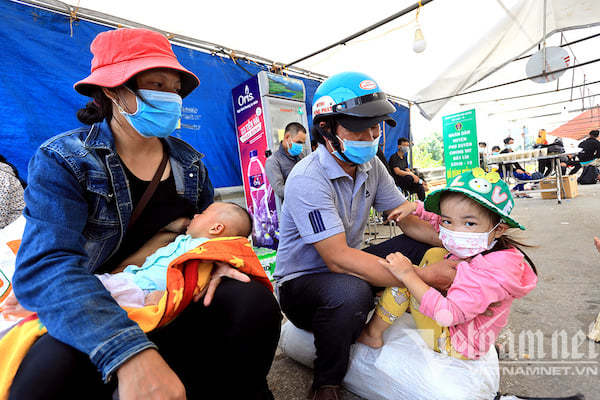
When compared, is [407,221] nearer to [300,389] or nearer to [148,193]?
[300,389]

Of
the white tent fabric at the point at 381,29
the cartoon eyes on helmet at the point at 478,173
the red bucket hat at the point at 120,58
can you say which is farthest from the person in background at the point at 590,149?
the red bucket hat at the point at 120,58

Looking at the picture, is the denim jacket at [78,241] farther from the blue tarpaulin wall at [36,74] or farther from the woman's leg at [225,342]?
the blue tarpaulin wall at [36,74]

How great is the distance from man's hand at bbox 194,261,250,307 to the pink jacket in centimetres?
78

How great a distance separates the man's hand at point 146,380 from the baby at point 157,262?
0.95ft

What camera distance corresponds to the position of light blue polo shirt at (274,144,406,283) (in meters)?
1.40

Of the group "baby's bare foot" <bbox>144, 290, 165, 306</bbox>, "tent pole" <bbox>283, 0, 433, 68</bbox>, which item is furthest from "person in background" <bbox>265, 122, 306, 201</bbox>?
"baby's bare foot" <bbox>144, 290, 165, 306</bbox>

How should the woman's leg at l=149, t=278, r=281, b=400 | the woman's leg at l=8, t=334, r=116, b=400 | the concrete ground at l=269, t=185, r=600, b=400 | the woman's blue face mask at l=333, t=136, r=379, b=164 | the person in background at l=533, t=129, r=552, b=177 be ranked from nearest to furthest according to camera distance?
the woman's leg at l=8, t=334, r=116, b=400, the woman's leg at l=149, t=278, r=281, b=400, the concrete ground at l=269, t=185, r=600, b=400, the woman's blue face mask at l=333, t=136, r=379, b=164, the person in background at l=533, t=129, r=552, b=177

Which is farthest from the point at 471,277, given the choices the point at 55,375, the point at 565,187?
the point at 565,187

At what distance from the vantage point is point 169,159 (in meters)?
1.37

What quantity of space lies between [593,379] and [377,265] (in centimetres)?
119

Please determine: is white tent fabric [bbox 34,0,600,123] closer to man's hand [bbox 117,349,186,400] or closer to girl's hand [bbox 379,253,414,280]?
girl's hand [bbox 379,253,414,280]

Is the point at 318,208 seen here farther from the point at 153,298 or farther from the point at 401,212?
the point at 153,298

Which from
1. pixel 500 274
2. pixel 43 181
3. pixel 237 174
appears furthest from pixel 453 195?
pixel 237 174

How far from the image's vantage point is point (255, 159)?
4352 millimetres
